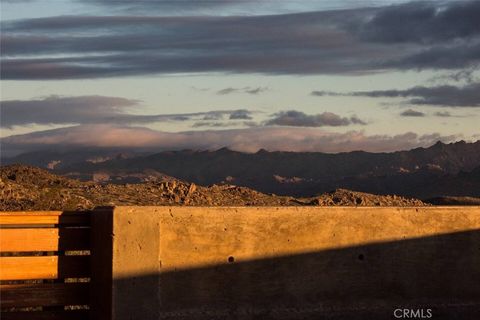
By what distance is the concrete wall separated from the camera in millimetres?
10531

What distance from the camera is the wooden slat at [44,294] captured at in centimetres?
1037

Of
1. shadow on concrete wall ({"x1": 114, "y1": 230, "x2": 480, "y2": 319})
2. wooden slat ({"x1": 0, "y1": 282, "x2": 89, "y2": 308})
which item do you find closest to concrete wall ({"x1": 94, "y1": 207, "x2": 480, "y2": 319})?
shadow on concrete wall ({"x1": 114, "y1": 230, "x2": 480, "y2": 319})

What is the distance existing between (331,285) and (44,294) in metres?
3.18

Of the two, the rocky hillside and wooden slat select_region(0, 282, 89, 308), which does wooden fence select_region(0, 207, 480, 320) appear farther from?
the rocky hillside

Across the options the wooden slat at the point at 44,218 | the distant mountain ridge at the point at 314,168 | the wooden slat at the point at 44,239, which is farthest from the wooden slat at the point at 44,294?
the distant mountain ridge at the point at 314,168

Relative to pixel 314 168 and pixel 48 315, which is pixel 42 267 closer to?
pixel 48 315

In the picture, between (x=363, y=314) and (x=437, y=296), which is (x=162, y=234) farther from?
(x=437, y=296)

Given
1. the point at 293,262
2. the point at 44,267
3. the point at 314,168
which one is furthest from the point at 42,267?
the point at 314,168

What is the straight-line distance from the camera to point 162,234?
34.8 ft

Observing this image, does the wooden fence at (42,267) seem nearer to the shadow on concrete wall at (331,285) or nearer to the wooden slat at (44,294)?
the wooden slat at (44,294)

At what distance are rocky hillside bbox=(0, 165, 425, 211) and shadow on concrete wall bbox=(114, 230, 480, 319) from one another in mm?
13369

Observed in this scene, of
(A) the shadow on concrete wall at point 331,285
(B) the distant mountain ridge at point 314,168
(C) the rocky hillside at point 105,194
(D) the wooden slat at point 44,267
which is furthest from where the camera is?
(B) the distant mountain ridge at point 314,168

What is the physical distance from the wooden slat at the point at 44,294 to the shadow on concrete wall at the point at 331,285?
46 cm

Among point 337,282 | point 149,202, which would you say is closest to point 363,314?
point 337,282
